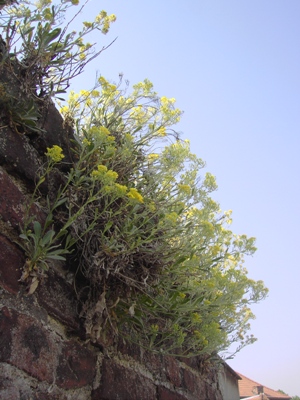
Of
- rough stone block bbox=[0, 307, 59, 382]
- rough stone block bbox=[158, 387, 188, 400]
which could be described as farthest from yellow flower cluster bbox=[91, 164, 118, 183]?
Answer: rough stone block bbox=[158, 387, 188, 400]

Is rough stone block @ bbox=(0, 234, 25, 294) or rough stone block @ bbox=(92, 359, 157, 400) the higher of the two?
rough stone block @ bbox=(0, 234, 25, 294)

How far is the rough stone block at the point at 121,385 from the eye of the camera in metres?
1.60

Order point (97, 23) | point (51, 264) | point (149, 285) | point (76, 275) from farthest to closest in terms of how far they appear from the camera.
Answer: point (97, 23) < point (149, 285) < point (76, 275) < point (51, 264)

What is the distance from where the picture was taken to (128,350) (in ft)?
6.26

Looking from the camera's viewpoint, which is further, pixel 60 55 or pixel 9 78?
pixel 60 55

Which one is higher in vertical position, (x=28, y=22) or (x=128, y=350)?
(x=28, y=22)

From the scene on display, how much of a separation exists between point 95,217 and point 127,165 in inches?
16.4

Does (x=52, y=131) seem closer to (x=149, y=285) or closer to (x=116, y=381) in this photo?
(x=149, y=285)

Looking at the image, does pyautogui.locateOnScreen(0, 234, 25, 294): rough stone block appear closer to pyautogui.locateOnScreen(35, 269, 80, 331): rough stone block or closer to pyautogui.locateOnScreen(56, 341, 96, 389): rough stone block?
pyautogui.locateOnScreen(35, 269, 80, 331): rough stone block

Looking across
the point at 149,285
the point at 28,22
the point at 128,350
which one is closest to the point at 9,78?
the point at 28,22

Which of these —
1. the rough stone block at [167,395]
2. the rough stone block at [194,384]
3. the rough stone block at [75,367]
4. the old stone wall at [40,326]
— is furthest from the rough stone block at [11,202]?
the rough stone block at [194,384]

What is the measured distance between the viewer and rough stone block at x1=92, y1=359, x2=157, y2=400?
1601 mm

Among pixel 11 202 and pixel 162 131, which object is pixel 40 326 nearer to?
pixel 11 202

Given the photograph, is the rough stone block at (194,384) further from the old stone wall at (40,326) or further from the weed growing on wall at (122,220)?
the old stone wall at (40,326)
